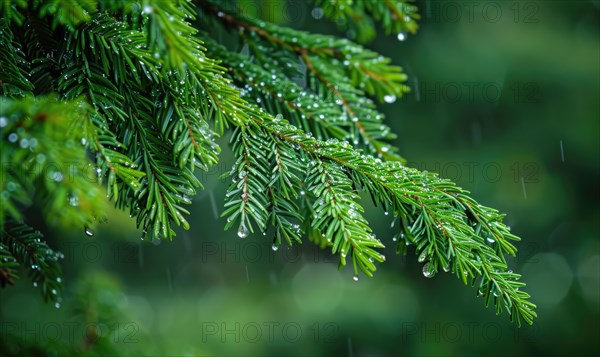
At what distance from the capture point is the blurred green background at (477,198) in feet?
13.0

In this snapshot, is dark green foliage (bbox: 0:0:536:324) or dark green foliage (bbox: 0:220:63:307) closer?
dark green foliage (bbox: 0:0:536:324)

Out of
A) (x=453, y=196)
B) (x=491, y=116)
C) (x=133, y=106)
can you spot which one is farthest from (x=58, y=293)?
(x=491, y=116)

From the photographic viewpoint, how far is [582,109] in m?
4.02

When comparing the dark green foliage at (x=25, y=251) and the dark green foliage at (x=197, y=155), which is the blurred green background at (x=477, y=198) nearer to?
the dark green foliage at (x=25, y=251)

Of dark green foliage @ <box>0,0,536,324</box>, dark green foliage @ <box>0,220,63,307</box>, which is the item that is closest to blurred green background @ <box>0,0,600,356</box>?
dark green foliage @ <box>0,220,63,307</box>

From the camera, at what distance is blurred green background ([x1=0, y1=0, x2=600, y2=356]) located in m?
3.95

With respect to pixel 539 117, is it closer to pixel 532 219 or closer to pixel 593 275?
pixel 532 219

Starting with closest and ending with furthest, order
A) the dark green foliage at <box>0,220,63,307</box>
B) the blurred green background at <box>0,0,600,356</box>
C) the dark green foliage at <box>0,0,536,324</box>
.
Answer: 1. the dark green foliage at <box>0,0,536,324</box>
2. the dark green foliage at <box>0,220,63,307</box>
3. the blurred green background at <box>0,0,600,356</box>

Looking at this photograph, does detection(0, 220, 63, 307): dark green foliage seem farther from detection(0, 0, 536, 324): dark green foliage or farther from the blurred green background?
the blurred green background

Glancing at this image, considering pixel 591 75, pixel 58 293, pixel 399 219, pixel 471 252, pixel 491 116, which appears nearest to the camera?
pixel 471 252

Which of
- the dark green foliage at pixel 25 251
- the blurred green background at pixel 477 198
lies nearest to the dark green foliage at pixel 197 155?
the dark green foliage at pixel 25 251

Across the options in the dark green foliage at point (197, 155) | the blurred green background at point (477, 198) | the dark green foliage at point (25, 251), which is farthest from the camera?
the blurred green background at point (477, 198)

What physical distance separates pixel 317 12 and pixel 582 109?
3249 mm

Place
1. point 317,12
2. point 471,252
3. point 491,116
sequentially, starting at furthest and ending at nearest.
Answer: point 491,116 → point 317,12 → point 471,252
